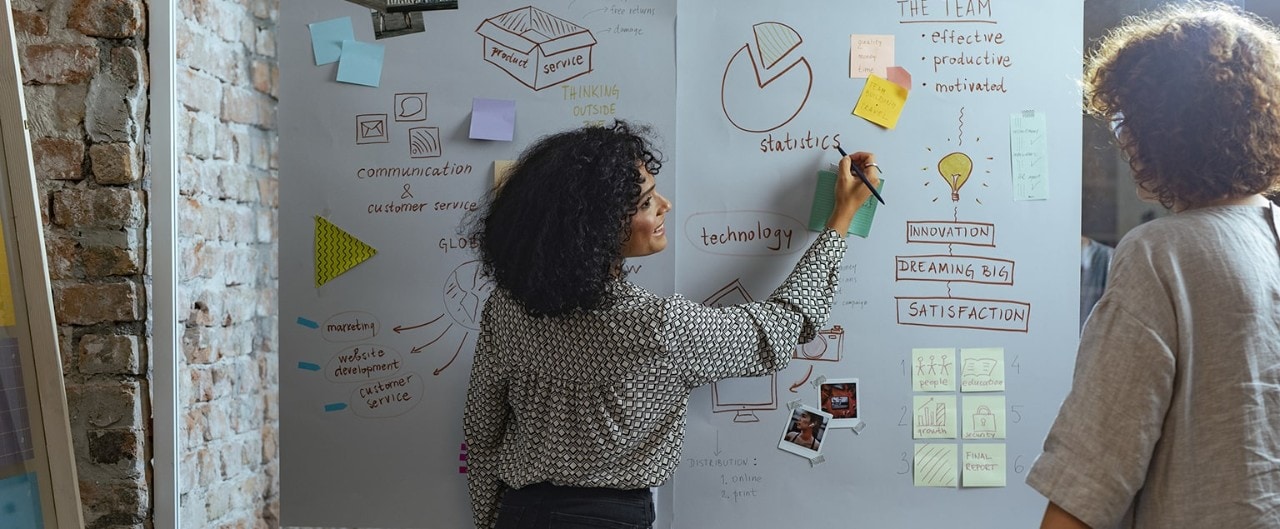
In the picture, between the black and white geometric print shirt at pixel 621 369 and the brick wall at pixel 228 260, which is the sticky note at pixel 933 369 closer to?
the black and white geometric print shirt at pixel 621 369

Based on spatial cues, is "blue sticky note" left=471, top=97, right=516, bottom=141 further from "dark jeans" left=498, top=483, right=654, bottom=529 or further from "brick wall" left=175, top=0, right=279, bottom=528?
"dark jeans" left=498, top=483, right=654, bottom=529

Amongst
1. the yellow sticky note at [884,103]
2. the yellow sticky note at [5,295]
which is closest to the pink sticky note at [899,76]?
the yellow sticky note at [884,103]

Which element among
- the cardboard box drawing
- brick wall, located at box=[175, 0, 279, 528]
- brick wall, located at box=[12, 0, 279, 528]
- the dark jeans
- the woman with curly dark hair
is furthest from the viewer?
the cardboard box drawing

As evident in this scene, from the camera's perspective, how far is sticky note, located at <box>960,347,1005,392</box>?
1.98 meters

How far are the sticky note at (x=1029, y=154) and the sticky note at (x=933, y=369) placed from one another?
34cm

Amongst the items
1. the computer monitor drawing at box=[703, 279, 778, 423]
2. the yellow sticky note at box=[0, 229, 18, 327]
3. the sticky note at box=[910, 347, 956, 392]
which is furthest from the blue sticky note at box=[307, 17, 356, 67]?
the sticky note at box=[910, 347, 956, 392]

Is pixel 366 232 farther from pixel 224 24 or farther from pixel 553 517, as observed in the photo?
pixel 553 517

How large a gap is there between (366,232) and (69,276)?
537mm

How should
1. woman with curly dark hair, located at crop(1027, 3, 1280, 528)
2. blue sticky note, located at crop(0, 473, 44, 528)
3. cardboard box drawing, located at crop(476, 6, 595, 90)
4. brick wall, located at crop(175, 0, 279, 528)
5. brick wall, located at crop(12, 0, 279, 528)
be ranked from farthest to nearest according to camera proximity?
cardboard box drawing, located at crop(476, 6, 595, 90), brick wall, located at crop(175, 0, 279, 528), brick wall, located at crop(12, 0, 279, 528), blue sticky note, located at crop(0, 473, 44, 528), woman with curly dark hair, located at crop(1027, 3, 1280, 528)

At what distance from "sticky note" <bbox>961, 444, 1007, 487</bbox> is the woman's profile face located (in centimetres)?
76

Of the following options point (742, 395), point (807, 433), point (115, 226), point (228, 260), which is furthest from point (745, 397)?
point (115, 226)

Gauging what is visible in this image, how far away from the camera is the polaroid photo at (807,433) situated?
1985 mm

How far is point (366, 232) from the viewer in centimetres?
209

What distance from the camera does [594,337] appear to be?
1615 millimetres
